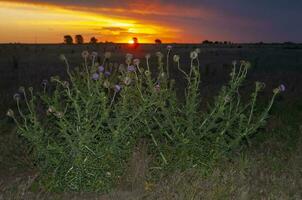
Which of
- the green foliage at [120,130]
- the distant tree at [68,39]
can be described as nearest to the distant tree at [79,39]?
the distant tree at [68,39]

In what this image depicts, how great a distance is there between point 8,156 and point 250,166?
3174mm

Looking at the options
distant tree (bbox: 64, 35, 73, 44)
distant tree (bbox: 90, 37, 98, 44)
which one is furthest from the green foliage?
distant tree (bbox: 64, 35, 73, 44)

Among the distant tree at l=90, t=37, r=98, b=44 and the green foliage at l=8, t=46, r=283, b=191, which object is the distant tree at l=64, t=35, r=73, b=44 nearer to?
the distant tree at l=90, t=37, r=98, b=44

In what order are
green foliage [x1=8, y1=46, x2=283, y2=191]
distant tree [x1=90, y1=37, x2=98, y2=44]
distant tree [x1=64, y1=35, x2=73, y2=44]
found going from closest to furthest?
1. green foliage [x1=8, y1=46, x2=283, y2=191]
2. distant tree [x1=90, y1=37, x2=98, y2=44]
3. distant tree [x1=64, y1=35, x2=73, y2=44]

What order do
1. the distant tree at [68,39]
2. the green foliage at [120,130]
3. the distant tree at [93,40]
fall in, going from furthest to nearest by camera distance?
the distant tree at [68,39] < the distant tree at [93,40] < the green foliage at [120,130]

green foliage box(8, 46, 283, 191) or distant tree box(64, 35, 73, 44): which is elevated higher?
green foliage box(8, 46, 283, 191)

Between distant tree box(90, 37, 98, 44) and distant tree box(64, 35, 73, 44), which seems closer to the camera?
distant tree box(90, 37, 98, 44)

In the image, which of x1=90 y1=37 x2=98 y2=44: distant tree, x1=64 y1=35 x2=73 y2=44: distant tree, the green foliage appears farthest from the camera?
x1=64 y1=35 x2=73 y2=44: distant tree

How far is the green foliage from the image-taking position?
5.89 meters

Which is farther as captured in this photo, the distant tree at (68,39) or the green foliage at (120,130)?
the distant tree at (68,39)

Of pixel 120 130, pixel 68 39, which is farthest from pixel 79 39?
pixel 120 130

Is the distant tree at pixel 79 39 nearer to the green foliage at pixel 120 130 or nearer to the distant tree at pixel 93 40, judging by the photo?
the distant tree at pixel 93 40

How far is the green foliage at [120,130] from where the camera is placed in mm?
Result: 5895

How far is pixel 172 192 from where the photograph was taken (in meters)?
5.54
